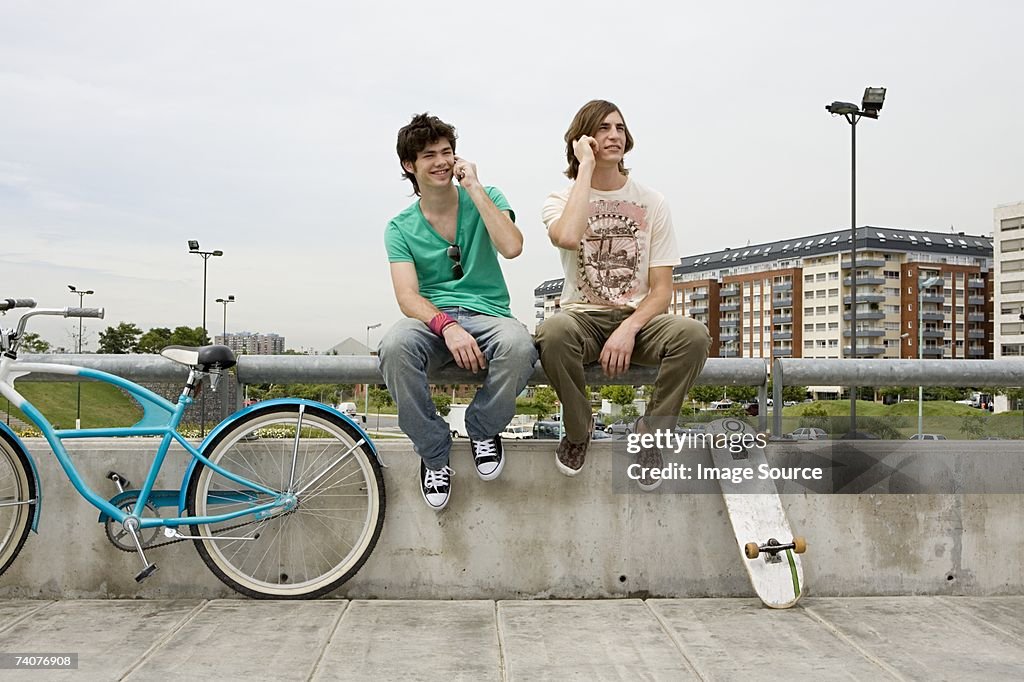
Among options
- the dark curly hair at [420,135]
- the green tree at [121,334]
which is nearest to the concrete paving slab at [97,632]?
the dark curly hair at [420,135]

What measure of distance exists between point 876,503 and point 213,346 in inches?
129

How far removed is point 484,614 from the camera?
422 cm

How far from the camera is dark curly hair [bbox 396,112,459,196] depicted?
169 inches

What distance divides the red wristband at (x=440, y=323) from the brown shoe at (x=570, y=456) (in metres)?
0.82

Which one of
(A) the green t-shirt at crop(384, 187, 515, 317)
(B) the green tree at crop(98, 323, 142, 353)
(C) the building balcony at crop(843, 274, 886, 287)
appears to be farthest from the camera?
(C) the building balcony at crop(843, 274, 886, 287)

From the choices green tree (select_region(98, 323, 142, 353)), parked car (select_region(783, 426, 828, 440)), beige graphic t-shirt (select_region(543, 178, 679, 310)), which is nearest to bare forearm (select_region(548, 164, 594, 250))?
beige graphic t-shirt (select_region(543, 178, 679, 310))

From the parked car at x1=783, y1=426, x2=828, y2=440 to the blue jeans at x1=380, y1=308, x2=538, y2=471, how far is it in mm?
1479

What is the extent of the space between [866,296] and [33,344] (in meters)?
133

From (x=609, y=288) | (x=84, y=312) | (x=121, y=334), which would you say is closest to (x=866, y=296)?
(x=121, y=334)

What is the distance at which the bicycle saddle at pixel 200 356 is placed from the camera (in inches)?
163

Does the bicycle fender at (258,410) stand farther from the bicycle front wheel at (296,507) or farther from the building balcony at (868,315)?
the building balcony at (868,315)

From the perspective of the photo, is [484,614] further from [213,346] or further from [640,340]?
[213,346]

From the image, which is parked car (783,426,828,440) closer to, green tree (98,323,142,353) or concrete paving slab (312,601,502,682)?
concrete paving slab (312,601,502,682)

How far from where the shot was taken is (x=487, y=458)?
172 inches
